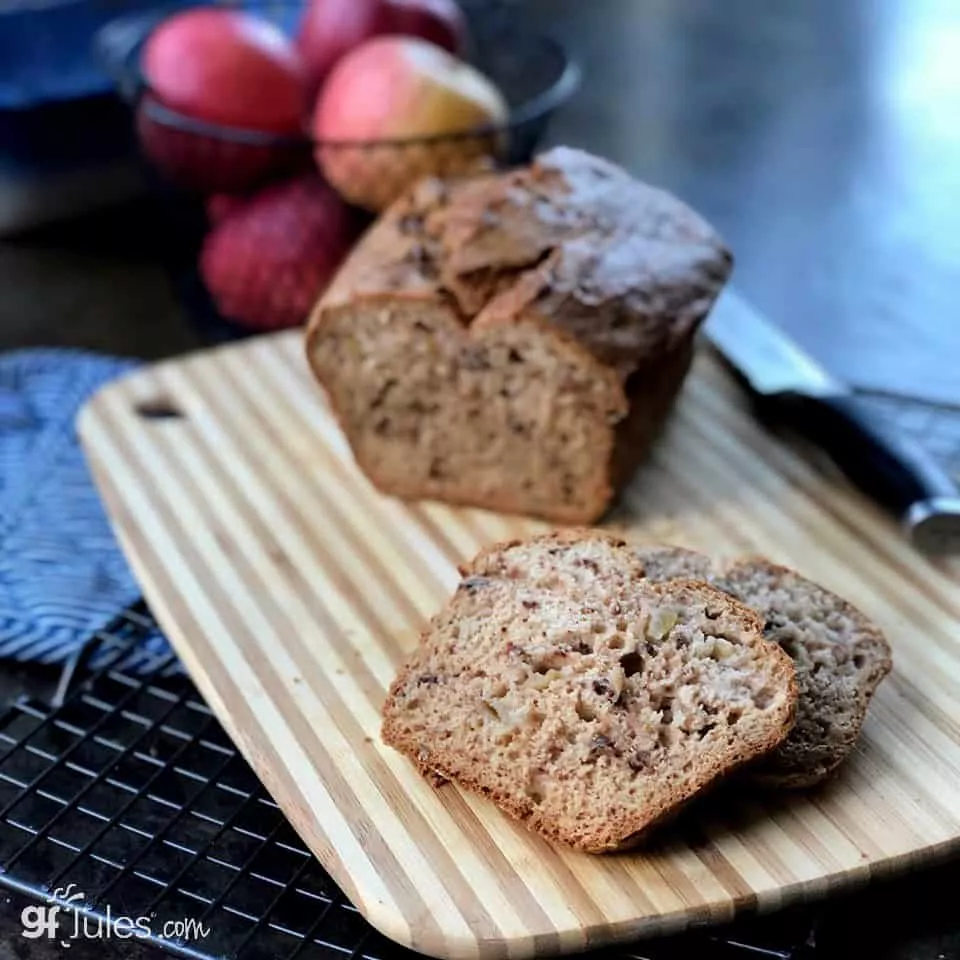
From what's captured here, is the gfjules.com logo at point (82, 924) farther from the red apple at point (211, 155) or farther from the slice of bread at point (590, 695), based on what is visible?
the red apple at point (211, 155)

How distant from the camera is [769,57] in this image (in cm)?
391

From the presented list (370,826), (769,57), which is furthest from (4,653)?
(769,57)

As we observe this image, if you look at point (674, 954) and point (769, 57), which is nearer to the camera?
point (674, 954)

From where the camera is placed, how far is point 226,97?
2490mm

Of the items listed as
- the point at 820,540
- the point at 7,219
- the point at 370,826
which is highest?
the point at 820,540

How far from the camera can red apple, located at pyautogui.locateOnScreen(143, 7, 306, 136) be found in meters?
2.48

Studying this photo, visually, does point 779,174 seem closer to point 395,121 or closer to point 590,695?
point 395,121

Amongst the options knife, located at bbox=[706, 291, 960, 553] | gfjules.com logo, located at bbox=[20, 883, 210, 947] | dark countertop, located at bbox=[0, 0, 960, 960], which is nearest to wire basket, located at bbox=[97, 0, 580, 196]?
dark countertop, located at bbox=[0, 0, 960, 960]

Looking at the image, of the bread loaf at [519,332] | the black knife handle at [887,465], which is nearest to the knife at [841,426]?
the black knife handle at [887,465]

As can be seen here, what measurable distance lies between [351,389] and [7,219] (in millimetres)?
1431

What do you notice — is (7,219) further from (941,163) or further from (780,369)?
(941,163)

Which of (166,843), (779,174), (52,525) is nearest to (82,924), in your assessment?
(166,843)

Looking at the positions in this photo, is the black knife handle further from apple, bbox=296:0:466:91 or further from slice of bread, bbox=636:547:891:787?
apple, bbox=296:0:466:91

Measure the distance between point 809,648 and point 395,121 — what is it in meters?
1.29
